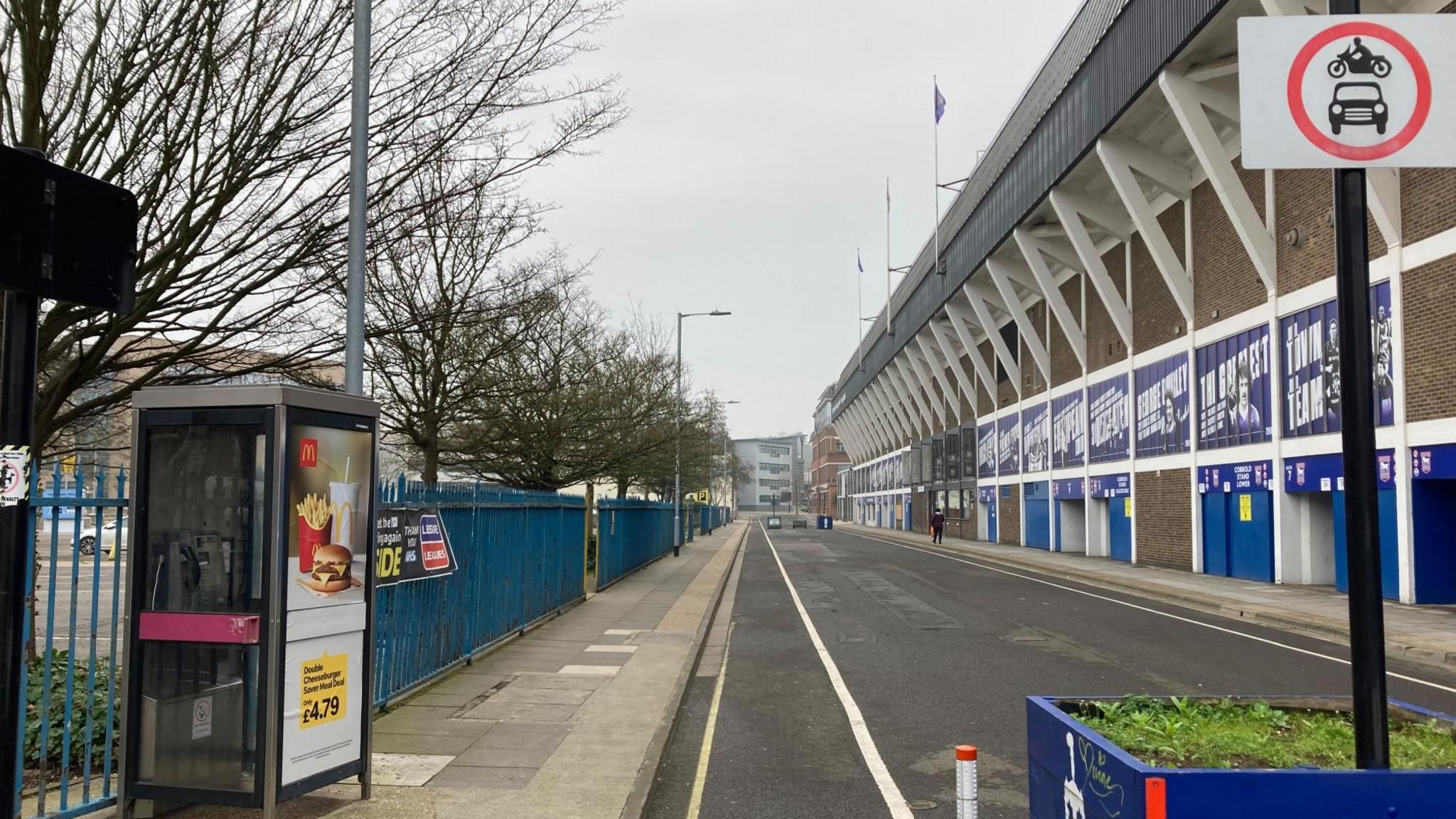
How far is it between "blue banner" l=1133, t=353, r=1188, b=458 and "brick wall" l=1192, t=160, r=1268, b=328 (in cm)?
190

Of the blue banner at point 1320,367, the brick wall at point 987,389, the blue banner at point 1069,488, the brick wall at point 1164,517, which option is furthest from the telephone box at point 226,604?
the brick wall at point 987,389

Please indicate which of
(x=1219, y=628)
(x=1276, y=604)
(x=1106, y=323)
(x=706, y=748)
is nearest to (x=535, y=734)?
(x=706, y=748)

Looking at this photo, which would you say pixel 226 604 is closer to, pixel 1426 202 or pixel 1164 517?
pixel 1426 202

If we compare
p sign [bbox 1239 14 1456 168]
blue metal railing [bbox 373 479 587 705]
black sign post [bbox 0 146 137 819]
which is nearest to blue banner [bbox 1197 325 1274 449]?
blue metal railing [bbox 373 479 587 705]

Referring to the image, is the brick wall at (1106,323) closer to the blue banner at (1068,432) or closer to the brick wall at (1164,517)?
the blue banner at (1068,432)

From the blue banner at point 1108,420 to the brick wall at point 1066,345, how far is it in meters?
2.44

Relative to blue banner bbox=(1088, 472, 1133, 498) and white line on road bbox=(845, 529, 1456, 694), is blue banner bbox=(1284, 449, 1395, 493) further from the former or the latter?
blue banner bbox=(1088, 472, 1133, 498)

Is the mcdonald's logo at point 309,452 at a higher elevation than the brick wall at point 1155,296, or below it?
below

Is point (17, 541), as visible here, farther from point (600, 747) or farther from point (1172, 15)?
point (1172, 15)

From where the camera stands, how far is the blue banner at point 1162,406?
2872 cm

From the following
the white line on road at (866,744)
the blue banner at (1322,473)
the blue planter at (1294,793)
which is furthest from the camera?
the blue banner at (1322,473)

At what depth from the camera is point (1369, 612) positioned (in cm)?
357

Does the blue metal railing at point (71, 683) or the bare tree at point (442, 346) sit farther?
the bare tree at point (442, 346)

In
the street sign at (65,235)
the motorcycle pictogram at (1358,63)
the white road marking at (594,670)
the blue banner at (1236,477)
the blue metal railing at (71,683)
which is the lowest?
the white road marking at (594,670)
